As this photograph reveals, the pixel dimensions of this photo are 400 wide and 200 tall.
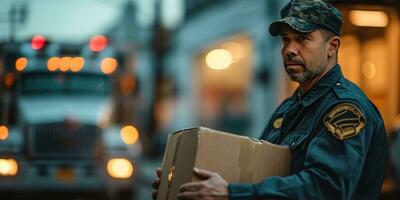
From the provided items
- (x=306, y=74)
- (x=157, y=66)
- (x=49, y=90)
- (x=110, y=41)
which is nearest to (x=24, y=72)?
(x=49, y=90)

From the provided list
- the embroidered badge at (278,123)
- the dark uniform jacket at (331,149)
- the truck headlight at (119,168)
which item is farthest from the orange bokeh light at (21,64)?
the dark uniform jacket at (331,149)

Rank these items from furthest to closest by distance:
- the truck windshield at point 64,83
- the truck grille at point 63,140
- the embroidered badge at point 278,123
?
1. the truck windshield at point 64,83
2. the truck grille at point 63,140
3. the embroidered badge at point 278,123

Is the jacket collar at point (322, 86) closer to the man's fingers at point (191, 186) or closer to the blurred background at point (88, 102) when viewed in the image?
the man's fingers at point (191, 186)

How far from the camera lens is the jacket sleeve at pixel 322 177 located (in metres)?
2.49

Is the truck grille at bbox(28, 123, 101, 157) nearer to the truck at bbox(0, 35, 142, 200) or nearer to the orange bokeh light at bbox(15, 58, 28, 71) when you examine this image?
the truck at bbox(0, 35, 142, 200)

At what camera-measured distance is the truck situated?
10.4 meters

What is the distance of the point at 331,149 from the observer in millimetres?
2529

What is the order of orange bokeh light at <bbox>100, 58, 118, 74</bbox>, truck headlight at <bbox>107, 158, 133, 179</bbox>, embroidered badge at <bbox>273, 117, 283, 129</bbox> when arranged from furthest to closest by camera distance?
orange bokeh light at <bbox>100, 58, 118, 74</bbox> → truck headlight at <bbox>107, 158, 133, 179</bbox> → embroidered badge at <bbox>273, 117, 283, 129</bbox>

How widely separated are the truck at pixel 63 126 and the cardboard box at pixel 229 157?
307 inches

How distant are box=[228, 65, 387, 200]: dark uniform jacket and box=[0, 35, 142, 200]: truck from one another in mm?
7961

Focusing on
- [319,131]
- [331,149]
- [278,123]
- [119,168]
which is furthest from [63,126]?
[331,149]

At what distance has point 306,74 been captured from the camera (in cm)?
282

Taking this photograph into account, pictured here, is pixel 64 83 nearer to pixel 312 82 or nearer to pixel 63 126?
pixel 63 126

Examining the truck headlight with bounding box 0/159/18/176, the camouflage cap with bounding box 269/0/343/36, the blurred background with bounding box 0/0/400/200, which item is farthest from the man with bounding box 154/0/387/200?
the truck headlight with bounding box 0/159/18/176
